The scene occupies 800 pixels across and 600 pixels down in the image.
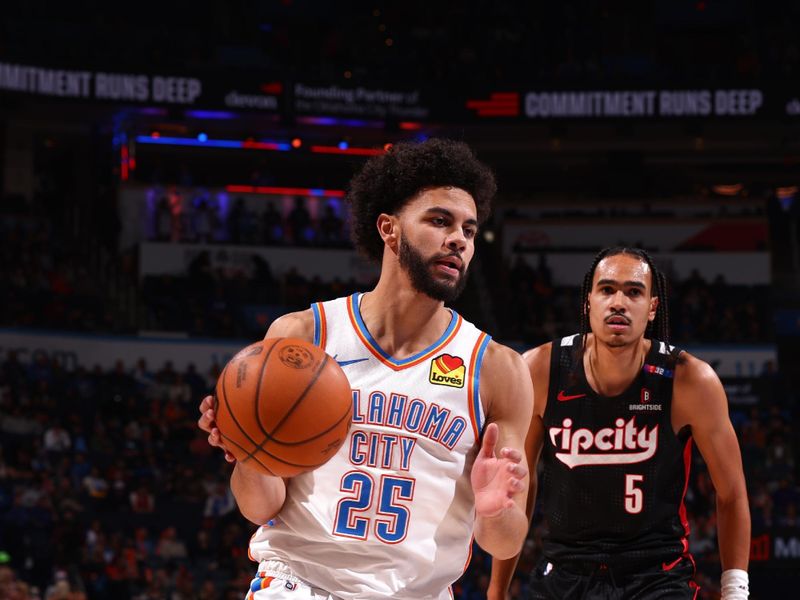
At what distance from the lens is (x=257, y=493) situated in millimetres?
3559

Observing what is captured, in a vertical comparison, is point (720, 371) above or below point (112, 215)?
below

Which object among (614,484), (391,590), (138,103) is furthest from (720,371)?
(391,590)

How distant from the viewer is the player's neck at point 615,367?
486 cm

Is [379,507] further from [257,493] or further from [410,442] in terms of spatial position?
[257,493]

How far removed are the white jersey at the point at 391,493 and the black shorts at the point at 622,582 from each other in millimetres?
1060

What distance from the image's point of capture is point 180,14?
24156mm

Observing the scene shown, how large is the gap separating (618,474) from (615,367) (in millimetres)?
467

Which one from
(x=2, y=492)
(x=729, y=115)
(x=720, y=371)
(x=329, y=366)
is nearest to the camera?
(x=329, y=366)

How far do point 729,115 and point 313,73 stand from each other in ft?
25.6

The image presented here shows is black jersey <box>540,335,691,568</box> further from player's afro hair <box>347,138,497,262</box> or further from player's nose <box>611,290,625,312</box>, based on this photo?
player's afro hair <box>347,138,497,262</box>

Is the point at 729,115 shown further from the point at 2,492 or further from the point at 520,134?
the point at 2,492

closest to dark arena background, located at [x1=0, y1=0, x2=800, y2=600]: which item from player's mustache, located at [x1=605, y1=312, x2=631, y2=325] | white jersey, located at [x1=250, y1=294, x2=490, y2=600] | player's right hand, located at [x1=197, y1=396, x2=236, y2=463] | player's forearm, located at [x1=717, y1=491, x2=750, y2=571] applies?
player's forearm, located at [x1=717, y1=491, x2=750, y2=571]

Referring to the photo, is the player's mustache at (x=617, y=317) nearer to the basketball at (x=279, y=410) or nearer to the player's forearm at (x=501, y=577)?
the player's forearm at (x=501, y=577)

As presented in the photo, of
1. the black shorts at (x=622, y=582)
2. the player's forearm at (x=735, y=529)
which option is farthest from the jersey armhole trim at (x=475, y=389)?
the player's forearm at (x=735, y=529)
